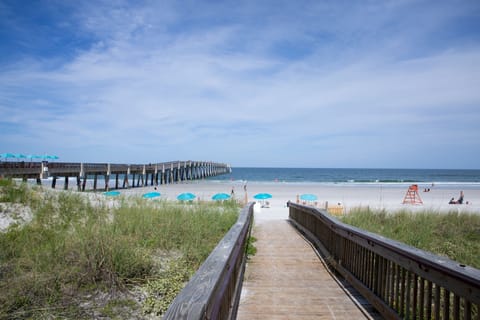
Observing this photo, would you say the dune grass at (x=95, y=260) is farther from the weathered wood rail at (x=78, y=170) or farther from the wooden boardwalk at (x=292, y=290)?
the weathered wood rail at (x=78, y=170)

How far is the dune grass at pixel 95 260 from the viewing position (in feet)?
13.3

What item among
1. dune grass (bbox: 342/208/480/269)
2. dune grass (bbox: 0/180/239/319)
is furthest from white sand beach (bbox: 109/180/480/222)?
dune grass (bbox: 0/180/239/319)

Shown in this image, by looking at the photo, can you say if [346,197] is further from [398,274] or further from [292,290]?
[398,274]

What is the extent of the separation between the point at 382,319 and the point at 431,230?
229 inches

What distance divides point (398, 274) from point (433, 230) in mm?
6189

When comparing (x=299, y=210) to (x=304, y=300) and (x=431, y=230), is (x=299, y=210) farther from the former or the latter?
(x=304, y=300)

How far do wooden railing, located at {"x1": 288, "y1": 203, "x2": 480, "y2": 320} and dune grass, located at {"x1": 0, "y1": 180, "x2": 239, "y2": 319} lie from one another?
2272 millimetres

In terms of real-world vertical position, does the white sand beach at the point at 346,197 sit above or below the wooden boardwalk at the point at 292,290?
below

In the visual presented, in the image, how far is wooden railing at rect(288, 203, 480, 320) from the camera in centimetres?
259

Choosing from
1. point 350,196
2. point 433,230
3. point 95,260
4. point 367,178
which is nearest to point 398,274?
point 95,260

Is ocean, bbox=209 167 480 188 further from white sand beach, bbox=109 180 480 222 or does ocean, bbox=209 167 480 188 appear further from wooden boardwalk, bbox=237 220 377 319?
wooden boardwalk, bbox=237 220 377 319

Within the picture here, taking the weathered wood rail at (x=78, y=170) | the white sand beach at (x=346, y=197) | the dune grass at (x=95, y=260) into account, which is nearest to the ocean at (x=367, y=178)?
the white sand beach at (x=346, y=197)

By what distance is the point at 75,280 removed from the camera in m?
4.61

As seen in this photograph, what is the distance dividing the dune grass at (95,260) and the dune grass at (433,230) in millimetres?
4138
